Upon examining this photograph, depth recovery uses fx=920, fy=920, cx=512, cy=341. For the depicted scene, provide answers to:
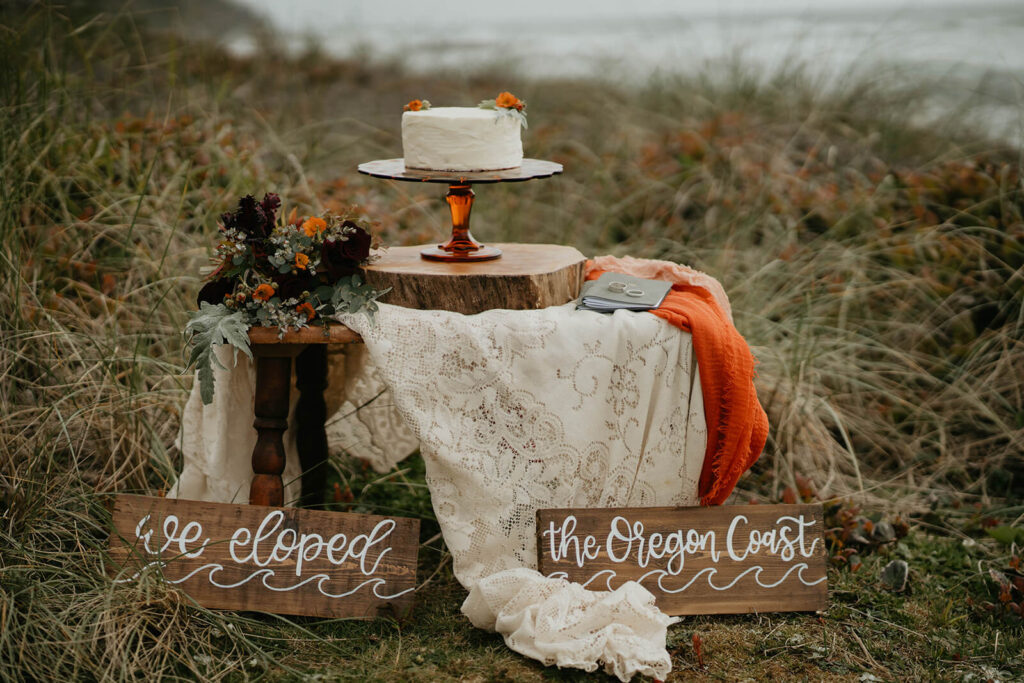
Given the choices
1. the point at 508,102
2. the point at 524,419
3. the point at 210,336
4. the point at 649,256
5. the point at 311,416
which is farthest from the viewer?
the point at 649,256

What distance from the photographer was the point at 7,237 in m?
3.19

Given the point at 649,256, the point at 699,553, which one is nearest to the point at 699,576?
the point at 699,553

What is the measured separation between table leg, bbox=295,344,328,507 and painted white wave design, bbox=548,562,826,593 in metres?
1.03

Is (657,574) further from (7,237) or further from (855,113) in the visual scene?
(855,113)

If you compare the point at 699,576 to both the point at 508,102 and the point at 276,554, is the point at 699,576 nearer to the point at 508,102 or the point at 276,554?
the point at 276,554

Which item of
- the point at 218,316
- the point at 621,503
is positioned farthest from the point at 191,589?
the point at 621,503

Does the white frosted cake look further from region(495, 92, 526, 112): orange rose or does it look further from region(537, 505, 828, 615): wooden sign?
region(537, 505, 828, 615): wooden sign

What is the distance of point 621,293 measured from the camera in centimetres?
292

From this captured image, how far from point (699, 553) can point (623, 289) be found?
845 millimetres

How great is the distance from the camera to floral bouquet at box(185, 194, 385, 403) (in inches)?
104

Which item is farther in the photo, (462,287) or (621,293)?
(621,293)

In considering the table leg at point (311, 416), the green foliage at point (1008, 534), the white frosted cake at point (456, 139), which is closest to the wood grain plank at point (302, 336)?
the table leg at point (311, 416)

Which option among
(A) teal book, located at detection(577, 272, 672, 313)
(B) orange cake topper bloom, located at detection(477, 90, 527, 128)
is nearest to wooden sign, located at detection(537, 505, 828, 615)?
(A) teal book, located at detection(577, 272, 672, 313)

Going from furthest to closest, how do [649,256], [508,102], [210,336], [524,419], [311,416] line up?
[649,256] < [311,416] < [508,102] < [524,419] < [210,336]
